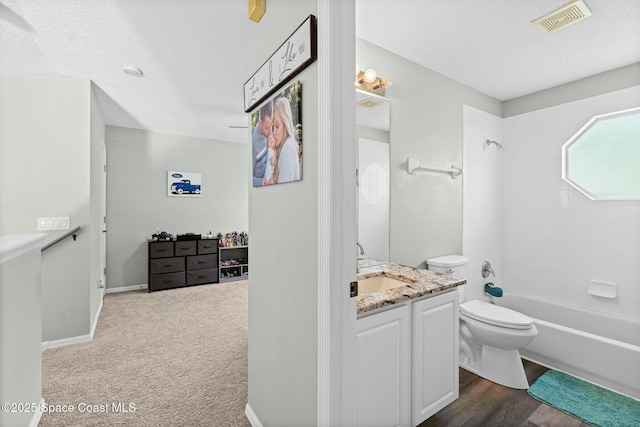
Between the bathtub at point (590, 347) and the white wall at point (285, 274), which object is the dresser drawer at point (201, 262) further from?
→ the bathtub at point (590, 347)

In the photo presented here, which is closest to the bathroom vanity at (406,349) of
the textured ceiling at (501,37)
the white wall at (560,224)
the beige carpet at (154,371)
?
the beige carpet at (154,371)

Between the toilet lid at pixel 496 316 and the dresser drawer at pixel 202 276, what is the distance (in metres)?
3.83

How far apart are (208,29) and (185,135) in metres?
3.21

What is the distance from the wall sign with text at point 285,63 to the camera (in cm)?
108

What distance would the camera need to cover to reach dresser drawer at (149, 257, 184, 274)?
14.1ft

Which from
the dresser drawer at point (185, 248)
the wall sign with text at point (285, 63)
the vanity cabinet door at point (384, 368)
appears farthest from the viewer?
the dresser drawer at point (185, 248)

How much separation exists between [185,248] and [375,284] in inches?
142

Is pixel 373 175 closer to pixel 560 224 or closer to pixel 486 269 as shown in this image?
pixel 486 269

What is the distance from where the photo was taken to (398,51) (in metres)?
2.29

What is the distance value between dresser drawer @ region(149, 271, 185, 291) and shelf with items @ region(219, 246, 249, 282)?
679 mm

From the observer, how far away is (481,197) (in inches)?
122

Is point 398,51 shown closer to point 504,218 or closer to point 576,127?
point 576,127

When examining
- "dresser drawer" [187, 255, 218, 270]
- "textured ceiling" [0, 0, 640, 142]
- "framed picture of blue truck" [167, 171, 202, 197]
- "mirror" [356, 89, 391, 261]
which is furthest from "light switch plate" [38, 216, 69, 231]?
"mirror" [356, 89, 391, 261]

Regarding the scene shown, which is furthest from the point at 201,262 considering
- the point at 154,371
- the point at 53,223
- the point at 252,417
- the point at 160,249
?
the point at 252,417
